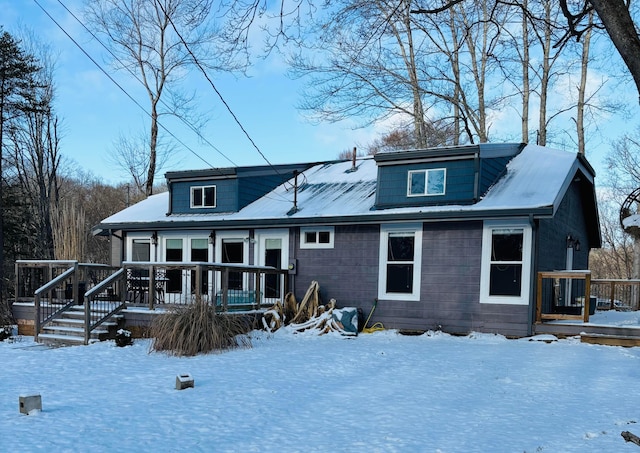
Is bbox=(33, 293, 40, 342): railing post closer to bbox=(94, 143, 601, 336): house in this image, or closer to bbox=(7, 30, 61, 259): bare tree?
bbox=(94, 143, 601, 336): house

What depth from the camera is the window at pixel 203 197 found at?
1261 centimetres

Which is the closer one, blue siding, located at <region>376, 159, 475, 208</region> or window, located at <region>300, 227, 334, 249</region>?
blue siding, located at <region>376, 159, 475, 208</region>

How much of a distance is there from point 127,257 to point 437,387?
33.3 ft

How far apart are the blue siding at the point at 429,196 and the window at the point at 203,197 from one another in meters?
4.68

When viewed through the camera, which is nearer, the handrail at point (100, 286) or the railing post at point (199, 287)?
the railing post at point (199, 287)

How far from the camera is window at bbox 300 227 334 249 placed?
1081cm

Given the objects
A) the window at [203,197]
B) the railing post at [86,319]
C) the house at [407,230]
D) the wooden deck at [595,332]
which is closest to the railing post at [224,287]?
the house at [407,230]

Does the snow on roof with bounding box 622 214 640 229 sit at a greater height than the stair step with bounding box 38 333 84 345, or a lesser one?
greater

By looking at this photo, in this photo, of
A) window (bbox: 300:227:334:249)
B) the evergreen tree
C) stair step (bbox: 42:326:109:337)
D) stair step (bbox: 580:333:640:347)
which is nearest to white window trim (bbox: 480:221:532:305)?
stair step (bbox: 580:333:640:347)

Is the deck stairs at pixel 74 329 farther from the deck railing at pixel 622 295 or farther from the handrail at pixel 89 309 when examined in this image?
the deck railing at pixel 622 295

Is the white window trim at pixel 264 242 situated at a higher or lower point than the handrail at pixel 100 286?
higher

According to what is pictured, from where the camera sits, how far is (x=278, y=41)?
614 cm

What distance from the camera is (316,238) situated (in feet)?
36.0

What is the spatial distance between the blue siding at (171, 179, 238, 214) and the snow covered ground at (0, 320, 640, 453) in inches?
201
